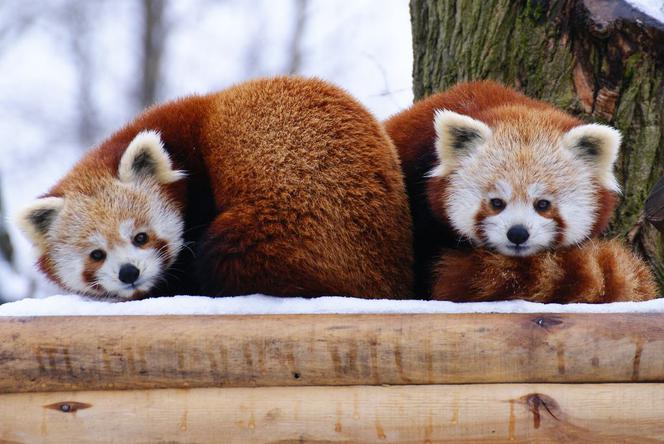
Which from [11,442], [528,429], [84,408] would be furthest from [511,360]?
[11,442]

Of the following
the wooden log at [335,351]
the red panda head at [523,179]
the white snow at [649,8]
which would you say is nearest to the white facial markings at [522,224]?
the red panda head at [523,179]

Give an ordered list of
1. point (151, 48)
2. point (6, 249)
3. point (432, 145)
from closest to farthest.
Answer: point (432, 145)
point (6, 249)
point (151, 48)

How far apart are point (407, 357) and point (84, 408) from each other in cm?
88

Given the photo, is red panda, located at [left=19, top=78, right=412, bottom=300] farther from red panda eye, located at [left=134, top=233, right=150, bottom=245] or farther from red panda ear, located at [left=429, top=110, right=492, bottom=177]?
red panda ear, located at [left=429, top=110, right=492, bottom=177]

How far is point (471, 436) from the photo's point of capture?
2.06m

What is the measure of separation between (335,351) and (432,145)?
119cm

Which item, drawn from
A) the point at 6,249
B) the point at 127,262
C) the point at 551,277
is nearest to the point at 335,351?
the point at 551,277

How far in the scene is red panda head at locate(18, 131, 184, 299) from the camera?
8.86ft

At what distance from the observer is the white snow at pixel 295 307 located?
2.23 metres

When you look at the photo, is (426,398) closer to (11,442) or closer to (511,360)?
(511,360)

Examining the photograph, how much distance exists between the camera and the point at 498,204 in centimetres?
273

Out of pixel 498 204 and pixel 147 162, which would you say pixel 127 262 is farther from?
pixel 498 204

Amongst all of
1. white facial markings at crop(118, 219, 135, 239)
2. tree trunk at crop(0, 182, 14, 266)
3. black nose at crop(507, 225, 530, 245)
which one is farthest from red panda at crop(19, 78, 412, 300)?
tree trunk at crop(0, 182, 14, 266)

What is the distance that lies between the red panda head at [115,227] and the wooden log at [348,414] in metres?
0.64
